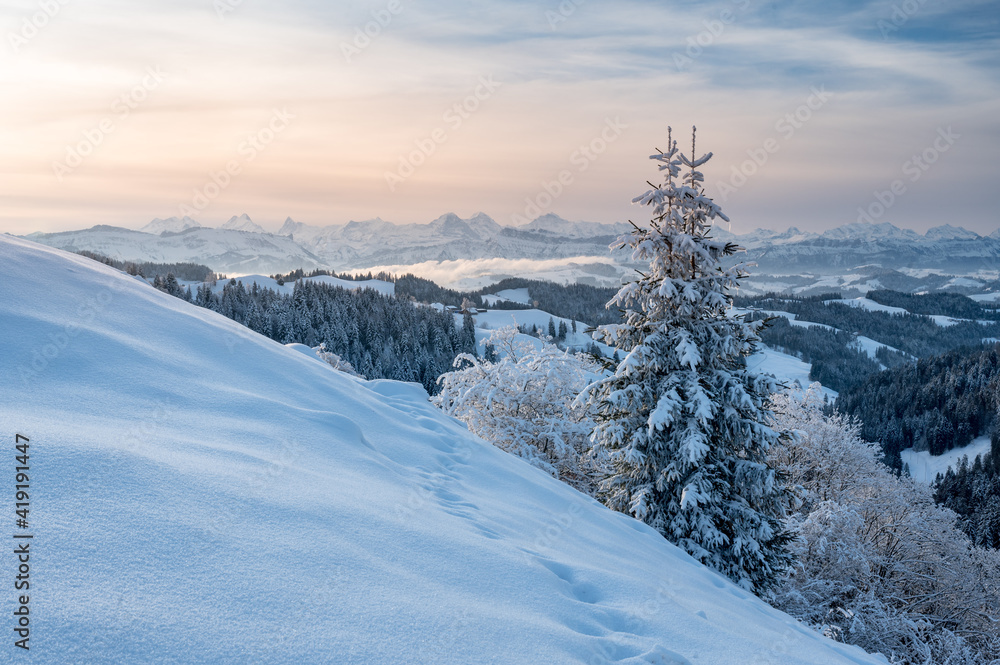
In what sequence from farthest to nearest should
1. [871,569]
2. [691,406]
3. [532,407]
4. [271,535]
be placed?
[532,407] < [871,569] < [691,406] < [271,535]

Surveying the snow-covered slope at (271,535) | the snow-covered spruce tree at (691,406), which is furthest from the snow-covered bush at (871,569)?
the snow-covered slope at (271,535)

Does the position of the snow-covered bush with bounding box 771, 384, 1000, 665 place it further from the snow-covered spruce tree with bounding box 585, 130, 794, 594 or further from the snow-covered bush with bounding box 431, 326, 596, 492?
the snow-covered bush with bounding box 431, 326, 596, 492

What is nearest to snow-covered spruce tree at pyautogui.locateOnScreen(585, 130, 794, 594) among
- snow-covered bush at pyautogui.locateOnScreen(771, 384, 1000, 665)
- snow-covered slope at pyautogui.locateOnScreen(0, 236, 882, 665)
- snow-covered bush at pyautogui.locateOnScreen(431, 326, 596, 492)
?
snow-covered bush at pyautogui.locateOnScreen(771, 384, 1000, 665)

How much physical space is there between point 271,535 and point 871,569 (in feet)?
70.4

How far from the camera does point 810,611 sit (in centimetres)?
1281

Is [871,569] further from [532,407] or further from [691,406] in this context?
[532,407]

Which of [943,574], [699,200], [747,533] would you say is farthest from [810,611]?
[943,574]

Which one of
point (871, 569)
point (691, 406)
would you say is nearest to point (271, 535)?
point (691, 406)

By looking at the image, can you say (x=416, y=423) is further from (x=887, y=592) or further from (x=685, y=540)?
(x=887, y=592)

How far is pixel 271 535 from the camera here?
13.8 ft

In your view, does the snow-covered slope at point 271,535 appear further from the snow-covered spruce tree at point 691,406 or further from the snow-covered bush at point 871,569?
the snow-covered bush at point 871,569

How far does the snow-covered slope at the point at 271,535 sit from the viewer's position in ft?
10.4

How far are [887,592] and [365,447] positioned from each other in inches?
738

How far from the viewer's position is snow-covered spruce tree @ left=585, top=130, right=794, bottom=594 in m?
13.0
